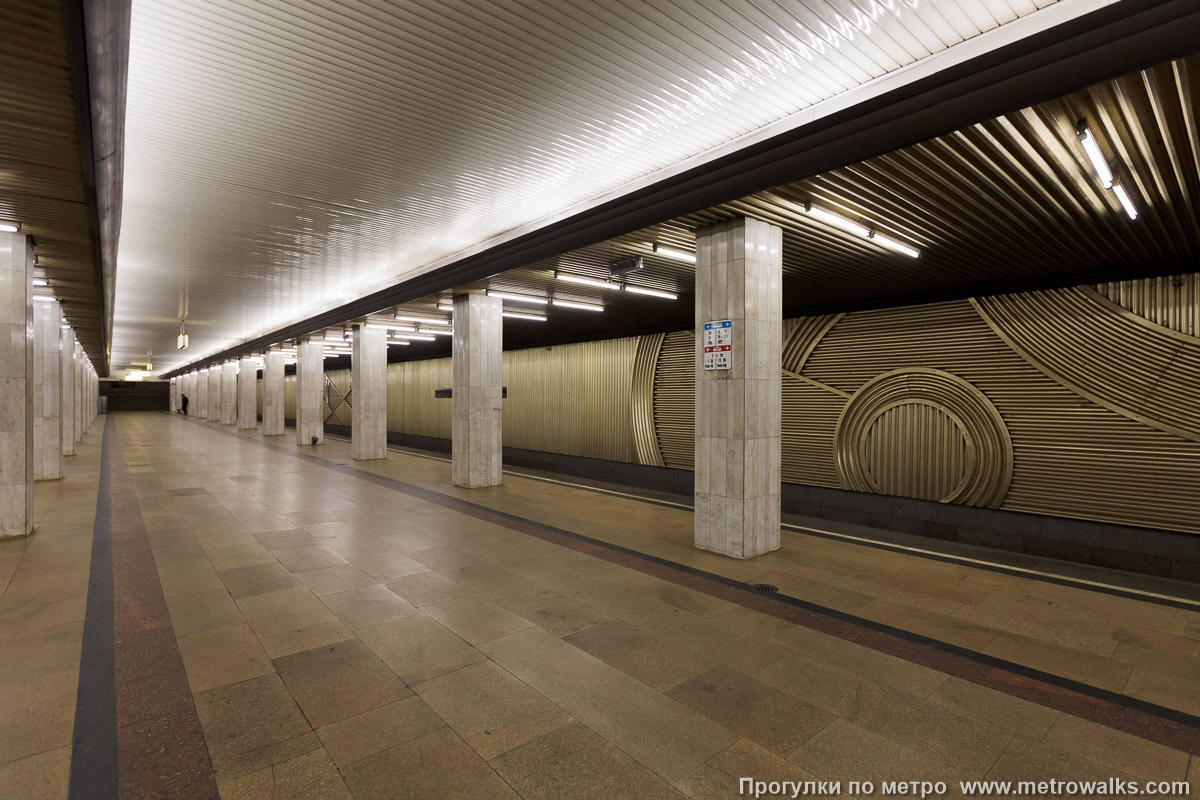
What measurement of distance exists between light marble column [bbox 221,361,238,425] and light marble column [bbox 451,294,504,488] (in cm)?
3014

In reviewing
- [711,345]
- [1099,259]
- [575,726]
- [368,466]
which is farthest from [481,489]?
[1099,259]

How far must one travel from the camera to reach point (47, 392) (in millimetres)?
13859

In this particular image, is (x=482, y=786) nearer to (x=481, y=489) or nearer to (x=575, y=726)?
(x=575, y=726)

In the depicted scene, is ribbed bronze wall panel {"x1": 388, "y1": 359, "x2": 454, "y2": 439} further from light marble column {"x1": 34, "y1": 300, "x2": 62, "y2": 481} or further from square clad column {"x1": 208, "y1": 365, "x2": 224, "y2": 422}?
square clad column {"x1": 208, "y1": 365, "x2": 224, "y2": 422}

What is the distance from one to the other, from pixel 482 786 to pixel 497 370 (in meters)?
10.7

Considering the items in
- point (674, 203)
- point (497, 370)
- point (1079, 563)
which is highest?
point (674, 203)

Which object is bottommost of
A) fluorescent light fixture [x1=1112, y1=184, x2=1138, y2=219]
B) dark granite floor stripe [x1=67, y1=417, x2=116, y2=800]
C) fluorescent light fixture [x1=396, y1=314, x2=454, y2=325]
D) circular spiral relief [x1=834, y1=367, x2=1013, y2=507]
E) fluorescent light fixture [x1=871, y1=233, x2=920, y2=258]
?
dark granite floor stripe [x1=67, y1=417, x2=116, y2=800]

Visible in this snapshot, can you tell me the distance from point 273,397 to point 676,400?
21.1 meters

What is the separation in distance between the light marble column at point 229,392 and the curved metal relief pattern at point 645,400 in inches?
1219

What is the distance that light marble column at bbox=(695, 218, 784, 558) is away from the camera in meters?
7.17

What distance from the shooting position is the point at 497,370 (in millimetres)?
13172

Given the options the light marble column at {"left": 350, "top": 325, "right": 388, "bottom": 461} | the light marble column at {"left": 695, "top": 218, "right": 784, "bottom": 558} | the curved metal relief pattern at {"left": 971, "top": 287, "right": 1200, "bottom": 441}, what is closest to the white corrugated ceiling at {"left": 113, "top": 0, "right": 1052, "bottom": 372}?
the light marble column at {"left": 695, "top": 218, "right": 784, "bottom": 558}

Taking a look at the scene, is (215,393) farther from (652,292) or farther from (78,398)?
(652,292)

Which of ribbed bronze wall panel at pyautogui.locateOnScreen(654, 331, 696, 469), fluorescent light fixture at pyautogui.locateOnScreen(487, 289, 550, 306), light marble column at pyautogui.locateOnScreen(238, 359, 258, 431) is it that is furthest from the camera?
light marble column at pyautogui.locateOnScreen(238, 359, 258, 431)
